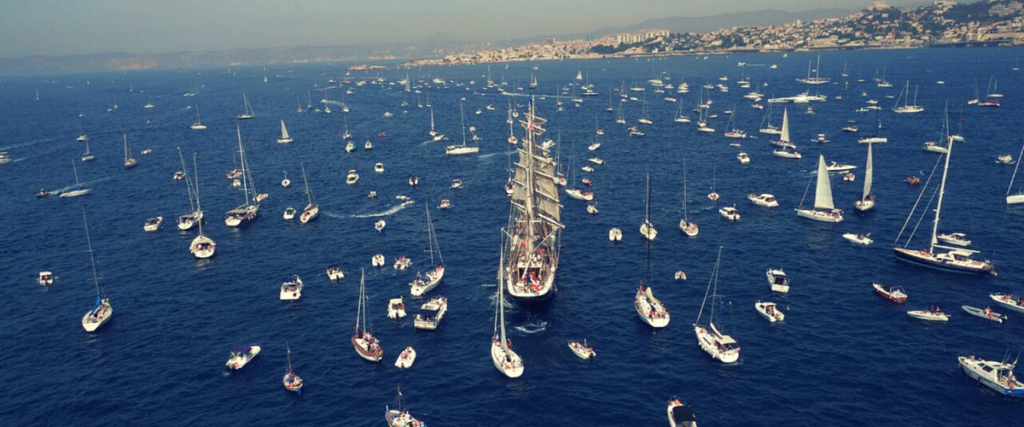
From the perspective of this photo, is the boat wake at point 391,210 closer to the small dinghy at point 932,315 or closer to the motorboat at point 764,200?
the motorboat at point 764,200

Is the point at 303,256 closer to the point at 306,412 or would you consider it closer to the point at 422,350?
the point at 422,350

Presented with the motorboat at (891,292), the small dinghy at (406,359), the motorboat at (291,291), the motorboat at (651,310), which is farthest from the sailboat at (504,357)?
the motorboat at (891,292)

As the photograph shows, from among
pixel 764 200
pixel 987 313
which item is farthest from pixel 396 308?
pixel 764 200

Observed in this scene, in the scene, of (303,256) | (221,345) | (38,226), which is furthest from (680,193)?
(38,226)

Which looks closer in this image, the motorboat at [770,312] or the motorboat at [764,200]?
the motorboat at [770,312]

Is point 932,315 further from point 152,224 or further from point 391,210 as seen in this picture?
point 152,224

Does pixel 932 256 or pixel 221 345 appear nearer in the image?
pixel 221 345

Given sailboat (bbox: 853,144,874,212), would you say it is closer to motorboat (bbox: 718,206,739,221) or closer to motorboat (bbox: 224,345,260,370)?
motorboat (bbox: 718,206,739,221)
